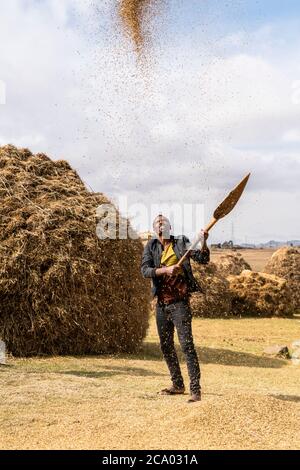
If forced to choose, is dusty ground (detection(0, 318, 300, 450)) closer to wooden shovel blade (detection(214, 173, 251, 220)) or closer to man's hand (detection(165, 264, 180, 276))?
man's hand (detection(165, 264, 180, 276))

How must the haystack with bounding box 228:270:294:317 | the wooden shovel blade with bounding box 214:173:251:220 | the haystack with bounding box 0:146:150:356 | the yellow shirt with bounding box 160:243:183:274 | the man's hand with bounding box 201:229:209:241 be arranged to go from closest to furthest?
the man's hand with bounding box 201:229:209:241 < the wooden shovel blade with bounding box 214:173:251:220 < the yellow shirt with bounding box 160:243:183:274 < the haystack with bounding box 0:146:150:356 < the haystack with bounding box 228:270:294:317

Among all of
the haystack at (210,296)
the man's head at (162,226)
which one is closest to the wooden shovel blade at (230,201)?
the man's head at (162,226)

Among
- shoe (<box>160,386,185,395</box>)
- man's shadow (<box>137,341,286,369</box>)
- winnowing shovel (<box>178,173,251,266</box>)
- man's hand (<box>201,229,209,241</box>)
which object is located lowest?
man's shadow (<box>137,341,286,369</box>)

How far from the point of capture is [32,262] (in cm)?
1092

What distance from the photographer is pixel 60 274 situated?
1090 centimetres

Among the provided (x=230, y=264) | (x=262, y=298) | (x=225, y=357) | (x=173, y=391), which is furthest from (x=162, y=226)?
(x=230, y=264)

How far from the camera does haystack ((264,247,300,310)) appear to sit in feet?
81.1

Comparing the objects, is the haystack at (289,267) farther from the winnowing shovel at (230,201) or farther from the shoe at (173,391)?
the winnowing shovel at (230,201)

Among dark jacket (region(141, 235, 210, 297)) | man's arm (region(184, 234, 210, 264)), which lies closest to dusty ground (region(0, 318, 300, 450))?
dark jacket (region(141, 235, 210, 297))

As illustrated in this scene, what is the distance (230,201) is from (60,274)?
4.14m

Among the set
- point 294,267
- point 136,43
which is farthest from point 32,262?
point 294,267

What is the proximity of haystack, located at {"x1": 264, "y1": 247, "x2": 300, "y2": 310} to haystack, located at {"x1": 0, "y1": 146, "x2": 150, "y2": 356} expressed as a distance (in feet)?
44.5
